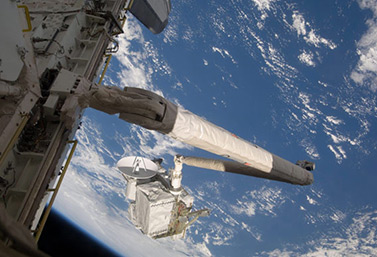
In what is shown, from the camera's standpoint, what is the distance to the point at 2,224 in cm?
109

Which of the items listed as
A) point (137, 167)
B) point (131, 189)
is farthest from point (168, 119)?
point (131, 189)

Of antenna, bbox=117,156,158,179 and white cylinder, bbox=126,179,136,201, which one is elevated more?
antenna, bbox=117,156,158,179

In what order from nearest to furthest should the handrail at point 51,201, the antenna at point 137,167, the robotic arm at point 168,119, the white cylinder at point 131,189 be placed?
Result: 1. the robotic arm at point 168,119
2. the handrail at point 51,201
3. the antenna at point 137,167
4. the white cylinder at point 131,189

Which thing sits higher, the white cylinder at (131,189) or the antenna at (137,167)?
the antenna at (137,167)

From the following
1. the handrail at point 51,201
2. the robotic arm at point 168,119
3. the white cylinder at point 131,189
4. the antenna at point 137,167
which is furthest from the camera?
→ the white cylinder at point 131,189

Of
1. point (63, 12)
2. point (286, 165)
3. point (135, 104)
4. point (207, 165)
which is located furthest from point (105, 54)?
point (286, 165)

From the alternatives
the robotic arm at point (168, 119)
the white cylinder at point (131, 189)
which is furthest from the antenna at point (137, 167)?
the robotic arm at point (168, 119)

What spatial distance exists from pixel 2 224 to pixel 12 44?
10.2 feet

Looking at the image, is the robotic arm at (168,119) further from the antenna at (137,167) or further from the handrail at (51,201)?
the antenna at (137,167)

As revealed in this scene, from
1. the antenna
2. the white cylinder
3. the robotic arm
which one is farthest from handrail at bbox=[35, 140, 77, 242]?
the white cylinder

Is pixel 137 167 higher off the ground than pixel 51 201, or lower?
higher

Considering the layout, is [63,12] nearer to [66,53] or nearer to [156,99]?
[66,53]

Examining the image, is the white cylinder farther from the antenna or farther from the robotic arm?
the robotic arm

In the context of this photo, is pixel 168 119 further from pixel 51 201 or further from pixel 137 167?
pixel 137 167
